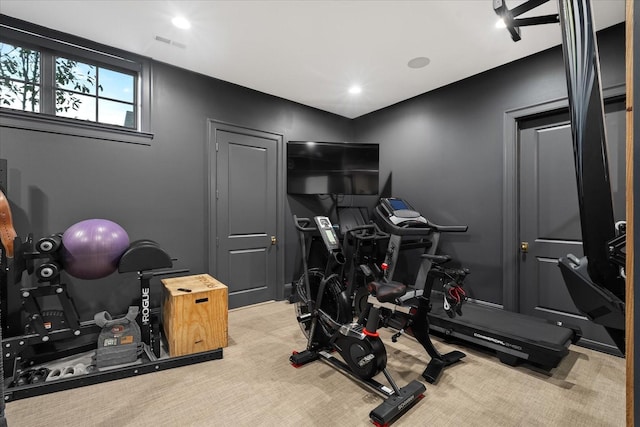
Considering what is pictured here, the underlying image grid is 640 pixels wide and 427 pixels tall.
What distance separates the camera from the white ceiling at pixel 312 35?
2463 mm

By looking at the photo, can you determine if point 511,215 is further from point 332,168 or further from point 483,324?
point 332,168

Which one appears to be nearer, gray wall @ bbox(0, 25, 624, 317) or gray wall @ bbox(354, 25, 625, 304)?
gray wall @ bbox(0, 25, 624, 317)

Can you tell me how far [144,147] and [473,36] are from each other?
11.7ft

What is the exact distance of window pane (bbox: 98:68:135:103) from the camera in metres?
3.12

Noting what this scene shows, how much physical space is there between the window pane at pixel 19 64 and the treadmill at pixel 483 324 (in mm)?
3730

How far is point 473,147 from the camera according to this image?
3.67 m

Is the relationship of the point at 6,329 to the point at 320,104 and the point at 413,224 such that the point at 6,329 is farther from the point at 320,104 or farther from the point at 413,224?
the point at 320,104

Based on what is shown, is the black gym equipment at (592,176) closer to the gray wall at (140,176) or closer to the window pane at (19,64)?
the gray wall at (140,176)

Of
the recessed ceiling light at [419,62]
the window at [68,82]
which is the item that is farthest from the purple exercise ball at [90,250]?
the recessed ceiling light at [419,62]

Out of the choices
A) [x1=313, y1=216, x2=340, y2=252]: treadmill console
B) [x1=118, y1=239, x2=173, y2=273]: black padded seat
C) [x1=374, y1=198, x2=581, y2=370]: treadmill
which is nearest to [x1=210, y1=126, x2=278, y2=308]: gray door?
[x1=118, y1=239, x2=173, y2=273]: black padded seat

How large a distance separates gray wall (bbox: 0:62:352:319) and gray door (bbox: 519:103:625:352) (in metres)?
3.27

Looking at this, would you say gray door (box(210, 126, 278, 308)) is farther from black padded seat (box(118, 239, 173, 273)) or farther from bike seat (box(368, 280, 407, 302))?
bike seat (box(368, 280, 407, 302))

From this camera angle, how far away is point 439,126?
3998mm

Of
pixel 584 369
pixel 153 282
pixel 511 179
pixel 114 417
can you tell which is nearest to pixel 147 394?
pixel 114 417
